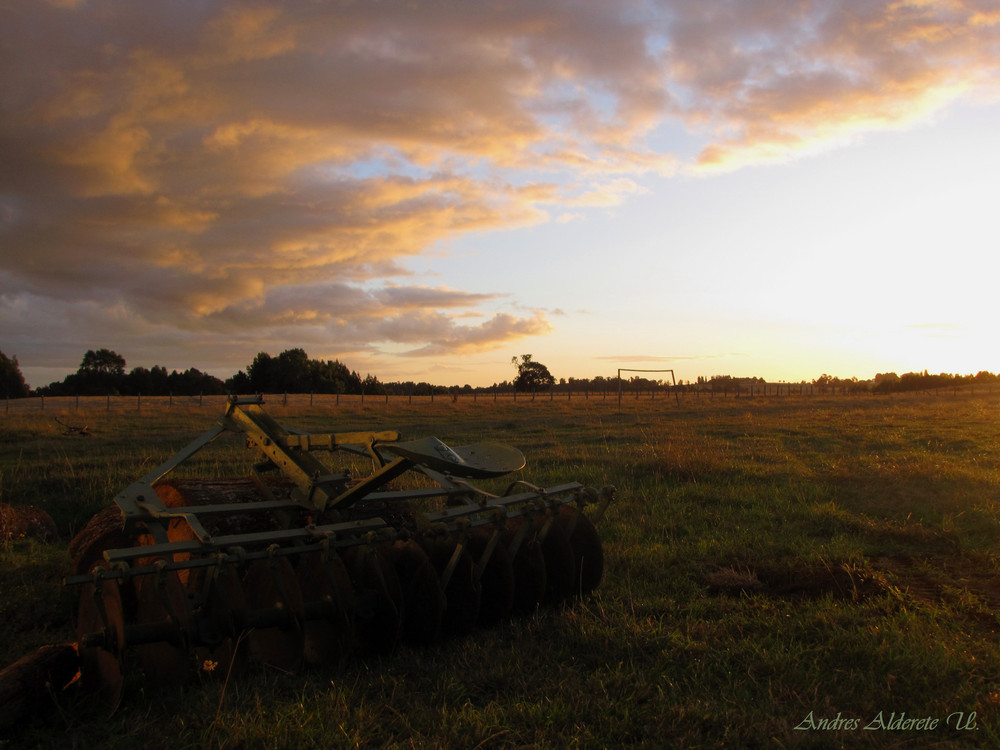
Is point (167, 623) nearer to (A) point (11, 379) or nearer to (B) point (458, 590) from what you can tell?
(B) point (458, 590)

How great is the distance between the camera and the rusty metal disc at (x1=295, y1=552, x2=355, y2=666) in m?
3.62

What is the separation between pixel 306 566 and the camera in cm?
383

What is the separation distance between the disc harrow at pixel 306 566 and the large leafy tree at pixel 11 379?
77014 mm

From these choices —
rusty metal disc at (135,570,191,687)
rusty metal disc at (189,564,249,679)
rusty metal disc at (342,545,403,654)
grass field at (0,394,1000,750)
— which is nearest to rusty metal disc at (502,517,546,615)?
grass field at (0,394,1000,750)

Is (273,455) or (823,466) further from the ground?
(273,455)

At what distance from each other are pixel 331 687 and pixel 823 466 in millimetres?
9746

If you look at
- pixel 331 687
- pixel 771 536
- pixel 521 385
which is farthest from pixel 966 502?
pixel 521 385

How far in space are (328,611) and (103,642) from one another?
106cm

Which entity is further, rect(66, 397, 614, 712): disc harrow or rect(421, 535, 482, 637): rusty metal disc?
rect(421, 535, 482, 637): rusty metal disc

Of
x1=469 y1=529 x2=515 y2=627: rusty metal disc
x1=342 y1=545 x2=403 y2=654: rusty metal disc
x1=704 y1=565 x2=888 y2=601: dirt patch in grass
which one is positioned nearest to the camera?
x1=342 y1=545 x2=403 y2=654: rusty metal disc

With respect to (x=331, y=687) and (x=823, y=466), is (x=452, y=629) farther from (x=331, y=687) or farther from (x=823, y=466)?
(x=823, y=466)

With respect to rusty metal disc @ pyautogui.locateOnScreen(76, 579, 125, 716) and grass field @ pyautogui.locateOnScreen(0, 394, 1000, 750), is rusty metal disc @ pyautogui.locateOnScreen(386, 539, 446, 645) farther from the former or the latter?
rusty metal disc @ pyautogui.locateOnScreen(76, 579, 125, 716)

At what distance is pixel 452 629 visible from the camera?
4.09 m

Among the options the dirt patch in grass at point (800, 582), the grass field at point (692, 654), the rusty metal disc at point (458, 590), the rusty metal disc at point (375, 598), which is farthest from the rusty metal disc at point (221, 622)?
the dirt patch in grass at point (800, 582)
